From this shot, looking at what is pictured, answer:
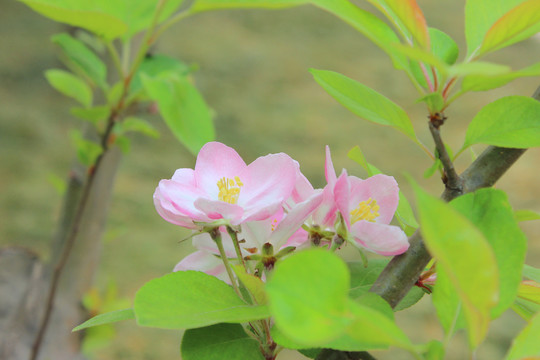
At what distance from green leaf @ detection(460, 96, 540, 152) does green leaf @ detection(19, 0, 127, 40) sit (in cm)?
21

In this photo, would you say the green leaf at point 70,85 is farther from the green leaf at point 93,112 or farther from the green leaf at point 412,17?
the green leaf at point 412,17

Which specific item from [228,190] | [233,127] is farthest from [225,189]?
[233,127]

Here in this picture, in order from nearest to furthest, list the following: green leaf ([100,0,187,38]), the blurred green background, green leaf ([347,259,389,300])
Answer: green leaf ([347,259,389,300]) < green leaf ([100,0,187,38]) < the blurred green background

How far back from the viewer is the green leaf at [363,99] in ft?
0.65

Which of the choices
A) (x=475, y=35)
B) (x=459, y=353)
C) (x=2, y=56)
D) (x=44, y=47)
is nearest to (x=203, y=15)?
(x=44, y=47)

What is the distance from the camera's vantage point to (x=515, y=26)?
17 cm

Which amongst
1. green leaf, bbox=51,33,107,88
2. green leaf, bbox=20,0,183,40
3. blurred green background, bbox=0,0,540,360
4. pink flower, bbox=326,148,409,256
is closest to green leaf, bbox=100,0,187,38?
green leaf, bbox=20,0,183,40

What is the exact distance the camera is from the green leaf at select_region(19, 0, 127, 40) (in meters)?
0.30

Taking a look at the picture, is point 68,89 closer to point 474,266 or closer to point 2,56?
point 474,266

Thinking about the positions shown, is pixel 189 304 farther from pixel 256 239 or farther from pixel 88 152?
pixel 88 152

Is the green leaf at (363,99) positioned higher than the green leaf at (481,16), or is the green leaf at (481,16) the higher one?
the green leaf at (481,16)

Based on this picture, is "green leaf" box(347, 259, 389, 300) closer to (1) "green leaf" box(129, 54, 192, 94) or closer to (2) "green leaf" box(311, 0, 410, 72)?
(2) "green leaf" box(311, 0, 410, 72)

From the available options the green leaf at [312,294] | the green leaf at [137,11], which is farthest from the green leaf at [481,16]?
the green leaf at [137,11]

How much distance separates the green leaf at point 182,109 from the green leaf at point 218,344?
0.75 ft
